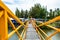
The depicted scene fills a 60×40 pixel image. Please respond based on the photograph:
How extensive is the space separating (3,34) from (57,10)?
1398 inches

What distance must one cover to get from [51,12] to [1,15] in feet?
114

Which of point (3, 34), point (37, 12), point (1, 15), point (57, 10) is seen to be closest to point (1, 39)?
point (3, 34)

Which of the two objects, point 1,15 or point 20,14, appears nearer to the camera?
point 1,15

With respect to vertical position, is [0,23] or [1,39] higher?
[0,23]

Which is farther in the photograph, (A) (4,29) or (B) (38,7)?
(B) (38,7)

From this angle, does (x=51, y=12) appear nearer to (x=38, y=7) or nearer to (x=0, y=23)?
(x=38, y=7)

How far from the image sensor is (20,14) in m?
36.3

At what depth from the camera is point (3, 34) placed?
1291mm

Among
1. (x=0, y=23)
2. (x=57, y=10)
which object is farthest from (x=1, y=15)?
(x=57, y=10)

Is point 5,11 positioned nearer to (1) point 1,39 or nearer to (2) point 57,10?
(1) point 1,39

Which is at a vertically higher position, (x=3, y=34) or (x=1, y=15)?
(x=1, y=15)

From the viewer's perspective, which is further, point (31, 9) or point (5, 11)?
point (31, 9)

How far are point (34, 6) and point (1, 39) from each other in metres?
35.0

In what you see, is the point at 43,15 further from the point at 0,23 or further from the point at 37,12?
the point at 0,23
